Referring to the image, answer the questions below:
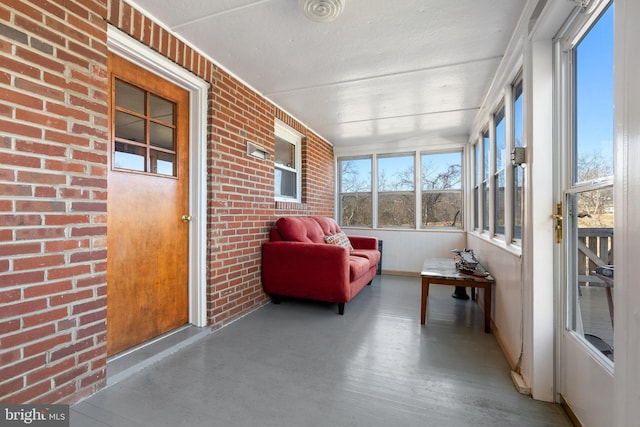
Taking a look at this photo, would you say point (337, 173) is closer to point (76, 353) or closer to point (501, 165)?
point (501, 165)

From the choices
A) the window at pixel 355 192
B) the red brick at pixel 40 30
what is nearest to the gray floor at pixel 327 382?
the red brick at pixel 40 30

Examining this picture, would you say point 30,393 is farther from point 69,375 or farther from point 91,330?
point 91,330

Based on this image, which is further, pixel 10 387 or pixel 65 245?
pixel 65 245

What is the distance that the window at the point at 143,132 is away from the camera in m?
1.83

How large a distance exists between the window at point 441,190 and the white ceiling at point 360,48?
1.32m

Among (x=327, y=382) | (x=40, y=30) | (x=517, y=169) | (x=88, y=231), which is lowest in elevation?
(x=327, y=382)

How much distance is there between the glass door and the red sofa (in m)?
1.66

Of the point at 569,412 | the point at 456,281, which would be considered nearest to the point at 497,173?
the point at 456,281

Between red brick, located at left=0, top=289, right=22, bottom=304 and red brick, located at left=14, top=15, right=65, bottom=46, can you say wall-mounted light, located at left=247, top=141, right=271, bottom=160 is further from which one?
red brick, located at left=0, top=289, right=22, bottom=304

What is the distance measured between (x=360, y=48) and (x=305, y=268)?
79.8 inches

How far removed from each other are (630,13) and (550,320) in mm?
1406

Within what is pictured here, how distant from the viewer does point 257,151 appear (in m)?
2.99

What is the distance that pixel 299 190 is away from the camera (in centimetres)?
426

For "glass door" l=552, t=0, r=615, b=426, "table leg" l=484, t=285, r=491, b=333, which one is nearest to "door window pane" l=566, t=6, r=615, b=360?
"glass door" l=552, t=0, r=615, b=426
